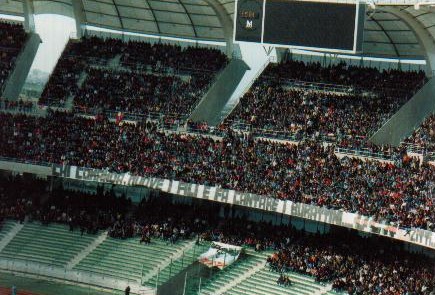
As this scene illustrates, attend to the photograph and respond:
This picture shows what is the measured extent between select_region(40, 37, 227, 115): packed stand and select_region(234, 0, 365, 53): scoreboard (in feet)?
38.6

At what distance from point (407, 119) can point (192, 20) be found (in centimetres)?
1661

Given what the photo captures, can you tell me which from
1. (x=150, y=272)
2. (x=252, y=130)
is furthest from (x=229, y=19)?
(x=150, y=272)

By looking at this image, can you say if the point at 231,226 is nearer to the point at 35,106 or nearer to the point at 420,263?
the point at 420,263

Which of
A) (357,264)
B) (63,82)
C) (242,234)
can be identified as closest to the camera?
(357,264)

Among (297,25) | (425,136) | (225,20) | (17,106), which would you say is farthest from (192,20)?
(425,136)

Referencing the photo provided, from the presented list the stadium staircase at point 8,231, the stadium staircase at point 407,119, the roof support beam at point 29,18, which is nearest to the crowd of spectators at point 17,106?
the roof support beam at point 29,18

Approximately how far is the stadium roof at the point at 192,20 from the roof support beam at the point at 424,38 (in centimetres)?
5

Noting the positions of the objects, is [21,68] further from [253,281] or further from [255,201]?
[253,281]

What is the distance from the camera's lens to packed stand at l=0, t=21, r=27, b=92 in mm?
52188

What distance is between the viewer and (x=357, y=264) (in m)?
38.3

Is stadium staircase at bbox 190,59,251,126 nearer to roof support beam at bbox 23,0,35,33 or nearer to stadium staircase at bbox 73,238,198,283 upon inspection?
stadium staircase at bbox 73,238,198,283

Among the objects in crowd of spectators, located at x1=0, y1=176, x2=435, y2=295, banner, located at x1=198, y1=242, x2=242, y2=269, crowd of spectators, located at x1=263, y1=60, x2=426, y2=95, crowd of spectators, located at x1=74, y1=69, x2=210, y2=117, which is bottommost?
banner, located at x1=198, y1=242, x2=242, y2=269

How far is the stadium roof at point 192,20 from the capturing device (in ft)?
154

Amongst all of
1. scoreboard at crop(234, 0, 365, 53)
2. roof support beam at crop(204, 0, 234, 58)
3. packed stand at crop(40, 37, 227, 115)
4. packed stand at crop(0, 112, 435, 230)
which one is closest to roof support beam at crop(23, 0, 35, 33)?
packed stand at crop(40, 37, 227, 115)
